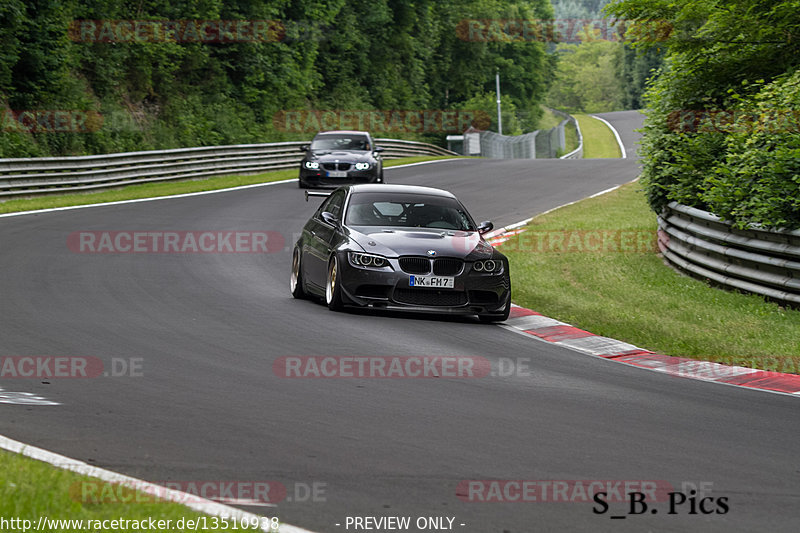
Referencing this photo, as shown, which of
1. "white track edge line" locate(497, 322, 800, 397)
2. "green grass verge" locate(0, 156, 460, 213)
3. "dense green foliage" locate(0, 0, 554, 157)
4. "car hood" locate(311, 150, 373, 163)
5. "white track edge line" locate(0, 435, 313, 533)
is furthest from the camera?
"dense green foliage" locate(0, 0, 554, 157)

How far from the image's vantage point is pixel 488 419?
7449 mm

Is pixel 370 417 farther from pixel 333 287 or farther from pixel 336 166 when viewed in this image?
pixel 336 166

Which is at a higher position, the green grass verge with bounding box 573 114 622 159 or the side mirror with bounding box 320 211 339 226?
the side mirror with bounding box 320 211 339 226

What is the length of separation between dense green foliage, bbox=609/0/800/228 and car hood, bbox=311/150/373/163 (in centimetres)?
1081

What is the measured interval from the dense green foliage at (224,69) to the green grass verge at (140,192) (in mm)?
3143

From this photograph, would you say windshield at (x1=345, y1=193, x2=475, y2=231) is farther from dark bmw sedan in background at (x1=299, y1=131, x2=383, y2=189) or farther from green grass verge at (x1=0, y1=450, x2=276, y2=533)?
dark bmw sedan in background at (x1=299, y1=131, x2=383, y2=189)

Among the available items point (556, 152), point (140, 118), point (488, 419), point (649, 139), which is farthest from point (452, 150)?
point (488, 419)

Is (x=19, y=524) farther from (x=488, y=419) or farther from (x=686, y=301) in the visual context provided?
(x=686, y=301)

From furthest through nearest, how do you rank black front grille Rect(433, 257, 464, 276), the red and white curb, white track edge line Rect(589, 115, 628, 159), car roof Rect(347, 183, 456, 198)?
1. white track edge line Rect(589, 115, 628, 159)
2. car roof Rect(347, 183, 456, 198)
3. black front grille Rect(433, 257, 464, 276)
4. the red and white curb

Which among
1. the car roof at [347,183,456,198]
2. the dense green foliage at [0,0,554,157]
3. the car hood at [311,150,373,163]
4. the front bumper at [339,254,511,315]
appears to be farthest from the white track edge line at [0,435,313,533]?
the dense green foliage at [0,0,554,157]

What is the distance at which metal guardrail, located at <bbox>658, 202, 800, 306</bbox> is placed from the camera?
42.9ft

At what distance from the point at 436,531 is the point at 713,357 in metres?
6.33

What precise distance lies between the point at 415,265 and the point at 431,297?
40cm

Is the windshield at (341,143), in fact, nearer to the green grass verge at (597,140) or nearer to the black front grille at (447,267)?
the black front grille at (447,267)
